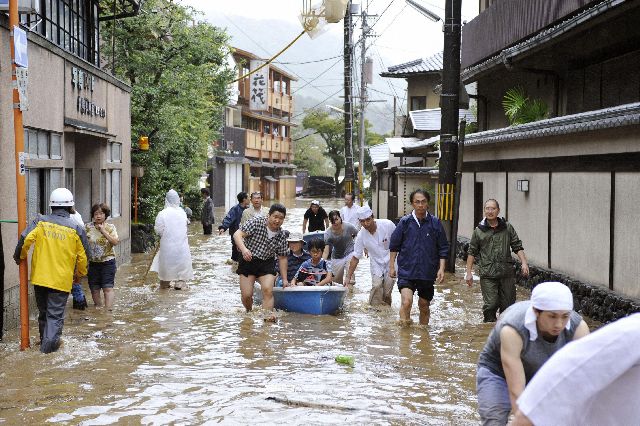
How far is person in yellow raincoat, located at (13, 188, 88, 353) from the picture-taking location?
10305mm

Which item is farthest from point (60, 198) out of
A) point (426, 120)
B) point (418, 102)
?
point (418, 102)

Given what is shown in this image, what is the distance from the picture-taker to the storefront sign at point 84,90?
17.8 meters

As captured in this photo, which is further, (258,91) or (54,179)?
(258,91)

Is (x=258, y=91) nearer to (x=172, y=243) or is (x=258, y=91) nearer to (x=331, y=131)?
(x=331, y=131)

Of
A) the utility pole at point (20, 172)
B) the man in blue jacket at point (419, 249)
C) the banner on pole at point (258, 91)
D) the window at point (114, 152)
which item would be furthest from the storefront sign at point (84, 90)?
the banner on pole at point (258, 91)

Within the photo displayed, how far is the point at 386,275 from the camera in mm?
14992

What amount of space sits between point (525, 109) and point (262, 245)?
31.8 ft

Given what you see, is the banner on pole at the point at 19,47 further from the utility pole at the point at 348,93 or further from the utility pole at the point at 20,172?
the utility pole at the point at 348,93

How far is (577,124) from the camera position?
47.0ft

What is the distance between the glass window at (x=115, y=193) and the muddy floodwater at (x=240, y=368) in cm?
693

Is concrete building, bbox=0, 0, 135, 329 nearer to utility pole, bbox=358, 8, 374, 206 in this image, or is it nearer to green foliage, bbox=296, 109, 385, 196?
utility pole, bbox=358, 8, 374, 206

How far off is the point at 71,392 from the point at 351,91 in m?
30.4

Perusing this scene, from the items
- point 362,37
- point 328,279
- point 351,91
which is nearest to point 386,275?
point 328,279

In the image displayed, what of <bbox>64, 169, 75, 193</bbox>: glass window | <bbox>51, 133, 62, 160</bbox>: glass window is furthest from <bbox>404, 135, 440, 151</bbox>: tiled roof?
<bbox>51, 133, 62, 160</bbox>: glass window
